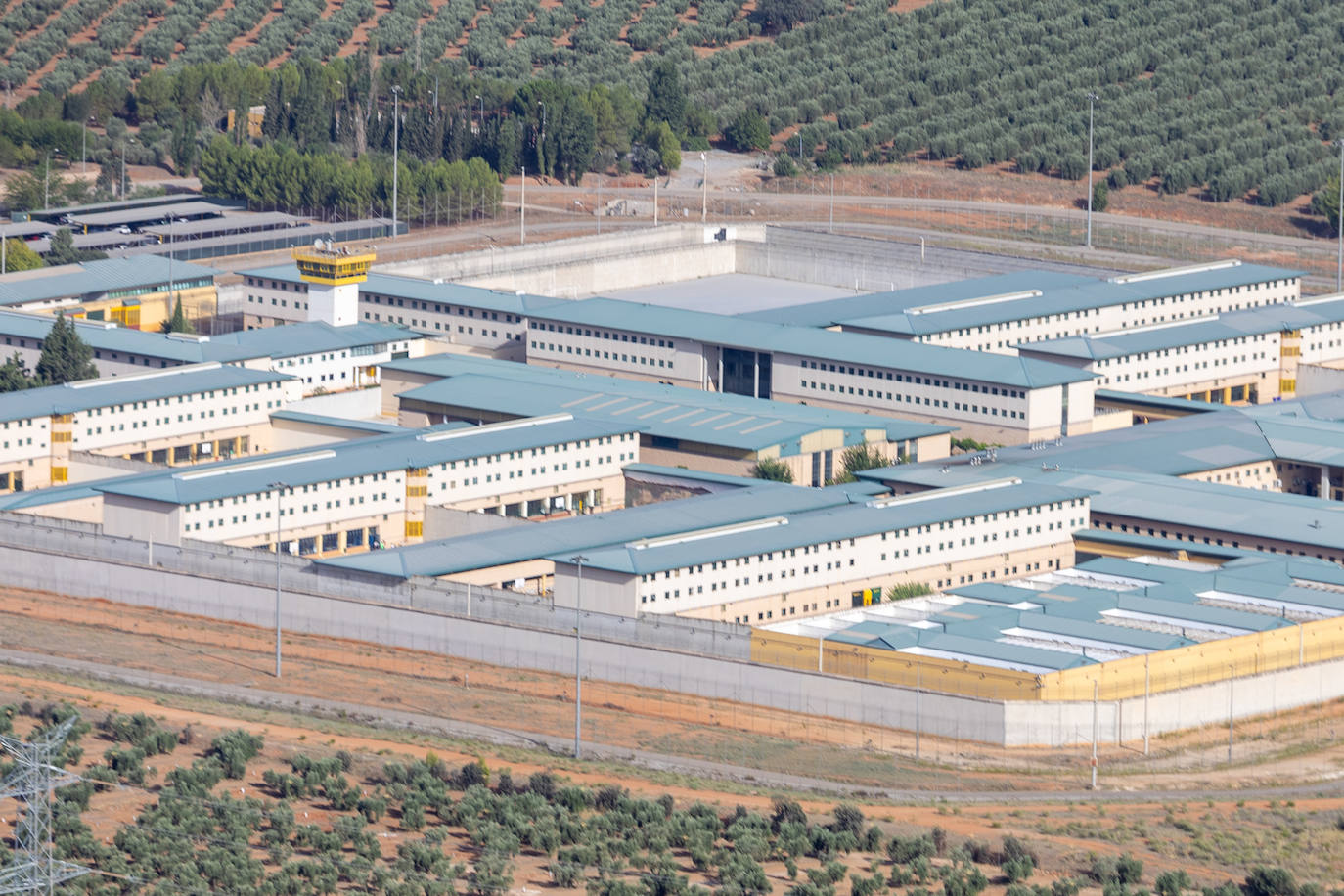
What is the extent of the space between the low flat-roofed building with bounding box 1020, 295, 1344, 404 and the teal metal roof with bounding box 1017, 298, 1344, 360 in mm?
44

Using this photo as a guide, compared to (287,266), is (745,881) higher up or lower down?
lower down

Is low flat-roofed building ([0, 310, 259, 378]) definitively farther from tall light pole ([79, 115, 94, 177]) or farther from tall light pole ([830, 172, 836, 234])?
tall light pole ([830, 172, 836, 234])

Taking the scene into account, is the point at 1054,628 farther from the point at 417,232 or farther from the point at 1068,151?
the point at 1068,151

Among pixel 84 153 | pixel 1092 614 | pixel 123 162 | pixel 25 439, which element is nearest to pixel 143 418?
pixel 25 439

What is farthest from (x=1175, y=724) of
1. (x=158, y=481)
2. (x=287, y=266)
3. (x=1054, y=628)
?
(x=287, y=266)

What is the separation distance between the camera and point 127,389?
4850 inches

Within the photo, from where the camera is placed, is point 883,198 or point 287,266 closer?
point 287,266

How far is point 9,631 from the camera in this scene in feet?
330

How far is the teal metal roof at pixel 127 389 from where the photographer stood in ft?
391

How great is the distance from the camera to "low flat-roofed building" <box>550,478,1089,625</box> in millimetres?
96875

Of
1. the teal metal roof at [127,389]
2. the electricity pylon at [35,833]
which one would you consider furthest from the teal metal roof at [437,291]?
the electricity pylon at [35,833]

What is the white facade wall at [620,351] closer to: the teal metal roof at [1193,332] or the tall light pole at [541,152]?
the teal metal roof at [1193,332]

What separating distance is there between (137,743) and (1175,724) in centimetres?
2991

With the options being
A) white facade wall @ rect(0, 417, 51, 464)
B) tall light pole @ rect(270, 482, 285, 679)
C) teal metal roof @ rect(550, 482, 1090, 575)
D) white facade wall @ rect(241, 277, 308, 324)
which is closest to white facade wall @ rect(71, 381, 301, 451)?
white facade wall @ rect(0, 417, 51, 464)
